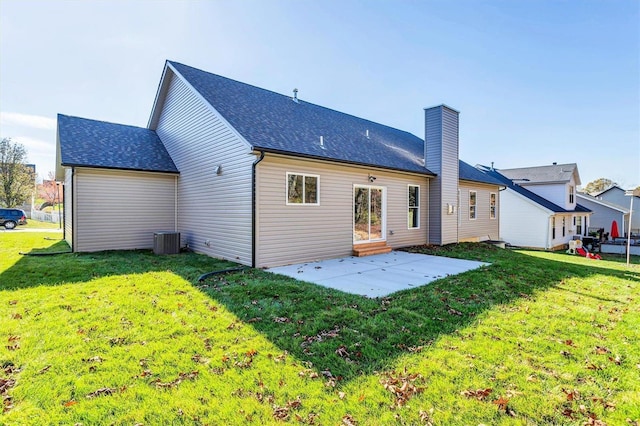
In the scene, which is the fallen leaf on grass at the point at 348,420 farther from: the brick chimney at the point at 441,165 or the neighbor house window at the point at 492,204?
the neighbor house window at the point at 492,204

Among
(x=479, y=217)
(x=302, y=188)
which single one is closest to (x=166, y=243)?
(x=302, y=188)

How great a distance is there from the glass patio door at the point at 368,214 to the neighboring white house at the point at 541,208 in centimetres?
A: 1357

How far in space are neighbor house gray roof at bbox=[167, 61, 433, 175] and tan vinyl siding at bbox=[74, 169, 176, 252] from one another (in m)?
3.98

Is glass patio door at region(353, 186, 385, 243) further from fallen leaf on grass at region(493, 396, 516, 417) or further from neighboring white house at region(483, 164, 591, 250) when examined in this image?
neighboring white house at region(483, 164, 591, 250)

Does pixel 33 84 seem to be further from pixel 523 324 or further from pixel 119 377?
pixel 523 324

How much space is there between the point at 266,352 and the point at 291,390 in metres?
0.78

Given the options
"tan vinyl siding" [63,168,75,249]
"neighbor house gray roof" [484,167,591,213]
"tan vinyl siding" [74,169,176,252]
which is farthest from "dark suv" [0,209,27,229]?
"neighbor house gray roof" [484,167,591,213]

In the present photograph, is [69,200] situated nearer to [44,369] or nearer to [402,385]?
[44,369]

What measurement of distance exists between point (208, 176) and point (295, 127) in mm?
3287

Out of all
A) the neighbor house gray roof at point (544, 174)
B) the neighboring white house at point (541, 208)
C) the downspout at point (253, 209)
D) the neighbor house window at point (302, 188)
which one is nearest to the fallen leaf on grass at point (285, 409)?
the downspout at point (253, 209)

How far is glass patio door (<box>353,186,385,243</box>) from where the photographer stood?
1045 centimetres

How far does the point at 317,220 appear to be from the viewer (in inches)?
366

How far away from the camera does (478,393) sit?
105 inches

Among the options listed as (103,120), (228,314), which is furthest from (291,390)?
(103,120)
